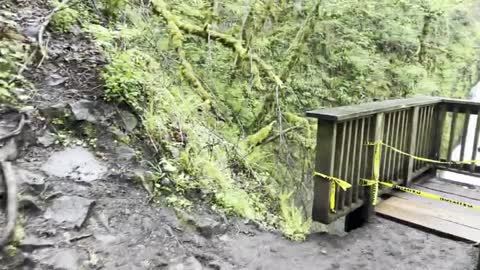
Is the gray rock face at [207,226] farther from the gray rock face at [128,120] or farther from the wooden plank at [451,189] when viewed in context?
the wooden plank at [451,189]

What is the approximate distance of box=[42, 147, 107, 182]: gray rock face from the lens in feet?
9.70

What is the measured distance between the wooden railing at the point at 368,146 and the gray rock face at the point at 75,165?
1738 mm

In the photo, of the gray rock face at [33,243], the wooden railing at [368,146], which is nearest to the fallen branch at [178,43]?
the wooden railing at [368,146]

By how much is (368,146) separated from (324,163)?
74cm

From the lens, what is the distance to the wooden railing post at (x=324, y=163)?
133 inches

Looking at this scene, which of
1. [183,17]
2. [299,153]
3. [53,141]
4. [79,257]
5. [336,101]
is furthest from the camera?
[336,101]

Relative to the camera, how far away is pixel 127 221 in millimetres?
2895

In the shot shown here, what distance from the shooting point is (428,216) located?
4.02 m

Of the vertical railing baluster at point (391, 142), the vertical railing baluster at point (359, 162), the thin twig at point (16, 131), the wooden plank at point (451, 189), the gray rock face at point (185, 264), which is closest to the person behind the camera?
the gray rock face at point (185, 264)

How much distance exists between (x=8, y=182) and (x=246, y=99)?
4.63 metres

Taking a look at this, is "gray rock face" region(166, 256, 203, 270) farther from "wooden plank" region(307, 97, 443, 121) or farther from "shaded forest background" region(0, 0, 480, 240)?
"wooden plank" region(307, 97, 443, 121)

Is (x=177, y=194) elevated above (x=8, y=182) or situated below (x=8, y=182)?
below

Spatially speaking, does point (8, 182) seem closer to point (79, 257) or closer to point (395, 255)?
point (79, 257)

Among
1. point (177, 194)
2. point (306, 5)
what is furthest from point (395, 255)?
point (306, 5)
